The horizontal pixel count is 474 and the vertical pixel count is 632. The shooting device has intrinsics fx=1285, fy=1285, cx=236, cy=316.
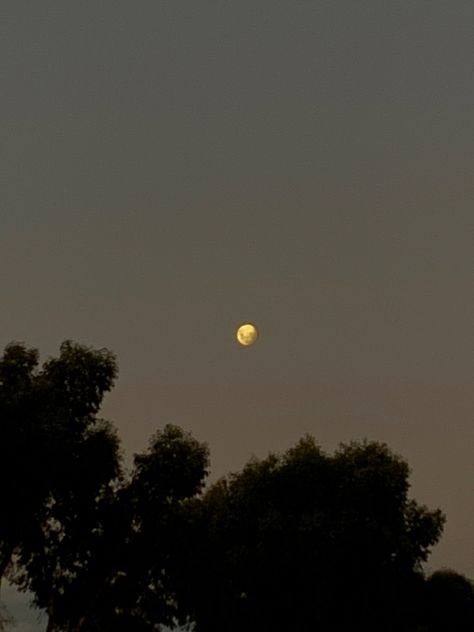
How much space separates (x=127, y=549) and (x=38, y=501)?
737 cm

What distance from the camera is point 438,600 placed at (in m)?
64.2

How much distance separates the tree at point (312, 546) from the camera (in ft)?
188

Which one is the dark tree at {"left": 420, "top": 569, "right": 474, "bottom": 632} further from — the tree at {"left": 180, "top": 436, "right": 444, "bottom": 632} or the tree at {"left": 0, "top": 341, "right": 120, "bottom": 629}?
the tree at {"left": 0, "top": 341, "right": 120, "bottom": 629}

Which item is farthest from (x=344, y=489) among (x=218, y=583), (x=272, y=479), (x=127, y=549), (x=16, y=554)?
(x=16, y=554)

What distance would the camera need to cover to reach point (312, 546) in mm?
57375

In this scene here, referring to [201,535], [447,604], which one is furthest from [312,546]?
[447,604]

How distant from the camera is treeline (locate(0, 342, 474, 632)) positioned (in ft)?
173

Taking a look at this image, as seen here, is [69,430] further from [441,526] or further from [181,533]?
[441,526]

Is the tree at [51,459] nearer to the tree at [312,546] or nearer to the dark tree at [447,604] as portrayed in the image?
the tree at [312,546]

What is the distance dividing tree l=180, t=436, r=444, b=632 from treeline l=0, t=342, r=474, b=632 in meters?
0.06

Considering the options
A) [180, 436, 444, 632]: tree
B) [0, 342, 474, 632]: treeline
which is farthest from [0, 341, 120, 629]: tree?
[180, 436, 444, 632]: tree

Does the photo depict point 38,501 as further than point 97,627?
No

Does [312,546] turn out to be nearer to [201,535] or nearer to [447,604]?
[201,535]

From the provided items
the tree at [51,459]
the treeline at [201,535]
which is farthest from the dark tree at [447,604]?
the tree at [51,459]
